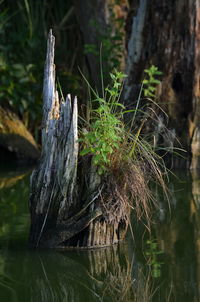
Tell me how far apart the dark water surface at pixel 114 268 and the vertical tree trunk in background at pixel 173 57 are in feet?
8.63

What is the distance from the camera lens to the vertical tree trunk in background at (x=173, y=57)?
8828 millimetres

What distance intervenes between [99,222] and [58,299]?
3.26 feet

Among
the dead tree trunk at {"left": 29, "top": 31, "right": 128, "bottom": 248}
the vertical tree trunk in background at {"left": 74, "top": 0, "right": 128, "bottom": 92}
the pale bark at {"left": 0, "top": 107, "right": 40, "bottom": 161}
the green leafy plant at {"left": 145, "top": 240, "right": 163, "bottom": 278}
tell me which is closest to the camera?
the green leafy plant at {"left": 145, "top": 240, "right": 163, "bottom": 278}

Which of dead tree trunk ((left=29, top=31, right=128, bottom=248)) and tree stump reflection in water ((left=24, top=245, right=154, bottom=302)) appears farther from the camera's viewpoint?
dead tree trunk ((left=29, top=31, right=128, bottom=248))

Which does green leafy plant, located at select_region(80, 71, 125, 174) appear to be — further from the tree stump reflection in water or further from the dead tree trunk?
the tree stump reflection in water

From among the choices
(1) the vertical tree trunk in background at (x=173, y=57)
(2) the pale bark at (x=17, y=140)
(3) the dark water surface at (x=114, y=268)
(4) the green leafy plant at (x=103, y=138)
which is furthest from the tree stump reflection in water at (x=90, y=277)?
(2) the pale bark at (x=17, y=140)

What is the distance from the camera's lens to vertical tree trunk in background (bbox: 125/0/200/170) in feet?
29.0

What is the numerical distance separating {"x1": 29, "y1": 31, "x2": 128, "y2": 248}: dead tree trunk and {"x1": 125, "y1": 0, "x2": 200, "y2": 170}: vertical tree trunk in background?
11.0 ft

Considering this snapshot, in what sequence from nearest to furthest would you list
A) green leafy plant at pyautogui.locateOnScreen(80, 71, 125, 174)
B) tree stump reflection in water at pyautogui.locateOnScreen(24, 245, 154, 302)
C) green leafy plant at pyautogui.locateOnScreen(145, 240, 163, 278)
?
1. tree stump reflection in water at pyautogui.locateOnScreen(24, 245, 154, 302)
2. green leafy plant at pyautogui.locateOnScreen(145, 240, 163, 278)
3. green leafy plant at pyautogui.locateOnScreen(80, 71, 125, 174)

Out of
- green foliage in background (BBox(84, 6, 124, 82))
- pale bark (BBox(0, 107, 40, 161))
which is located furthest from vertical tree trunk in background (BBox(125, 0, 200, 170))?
pale bark (BBox(0, 107, 40, 161))

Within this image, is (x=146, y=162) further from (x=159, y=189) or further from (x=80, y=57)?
(x=80, y=57)

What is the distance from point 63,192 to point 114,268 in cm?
69

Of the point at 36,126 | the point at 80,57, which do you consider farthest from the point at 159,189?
the point at 80,57

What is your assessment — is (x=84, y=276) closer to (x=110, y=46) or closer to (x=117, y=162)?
(x=117, y=162)
